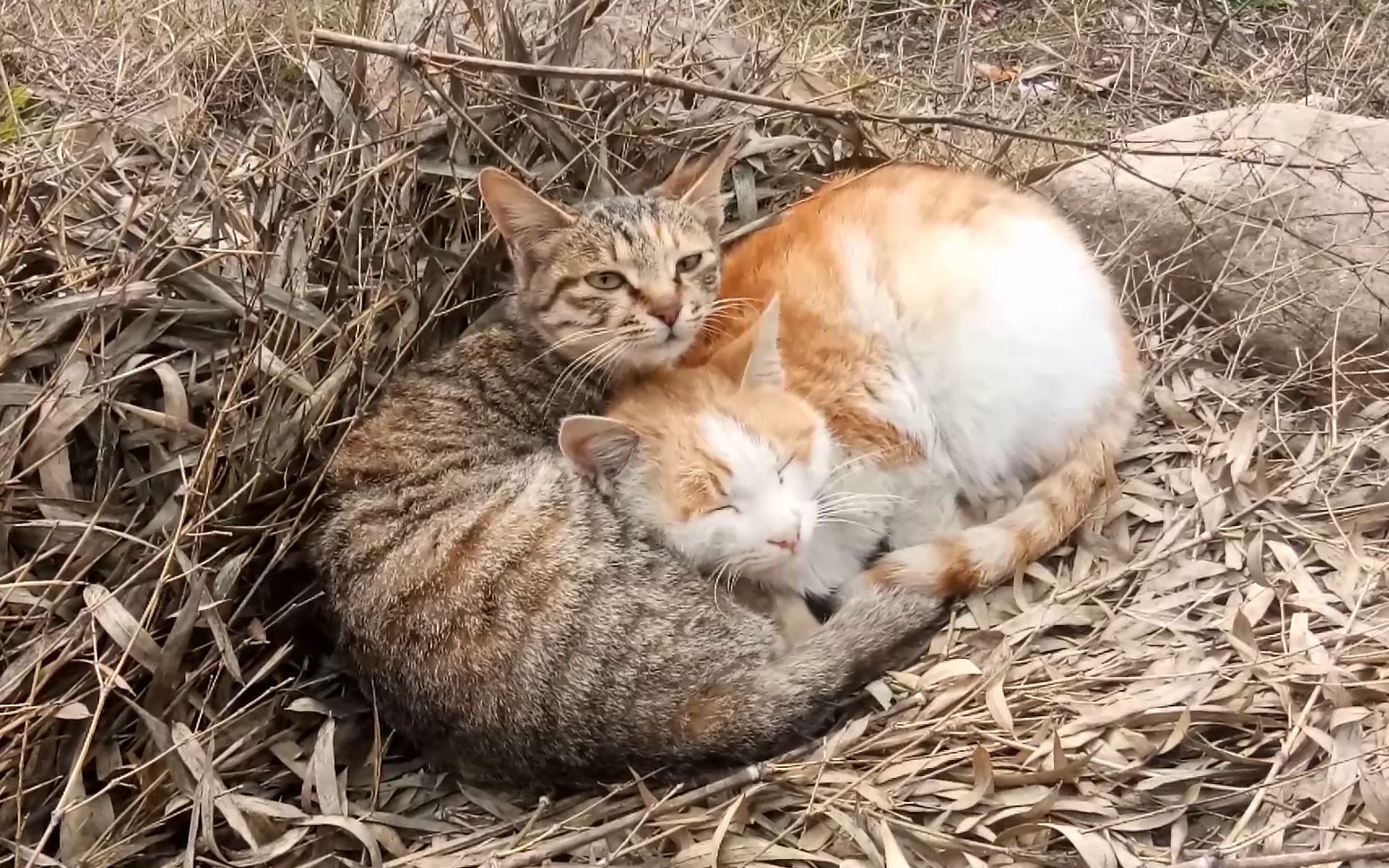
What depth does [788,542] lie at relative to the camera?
1678 millimetres

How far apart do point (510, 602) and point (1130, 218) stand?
1811 millimetres

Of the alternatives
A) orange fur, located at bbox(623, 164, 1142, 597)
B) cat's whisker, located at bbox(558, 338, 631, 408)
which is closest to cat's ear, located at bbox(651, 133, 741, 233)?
orange fur, located at bbox(623, 164, 1142, 597)

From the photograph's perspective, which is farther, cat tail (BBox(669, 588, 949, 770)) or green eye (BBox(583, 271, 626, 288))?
green eye (BBox(583, 271, 626, 288))

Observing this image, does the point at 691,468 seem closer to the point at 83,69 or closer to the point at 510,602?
the point at 510,602

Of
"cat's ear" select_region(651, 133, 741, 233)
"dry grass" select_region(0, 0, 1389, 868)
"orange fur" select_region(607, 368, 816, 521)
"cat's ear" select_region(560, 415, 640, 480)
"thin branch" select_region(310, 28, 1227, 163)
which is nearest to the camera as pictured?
"dry grass" select_region(0, 0, 1389, 868)

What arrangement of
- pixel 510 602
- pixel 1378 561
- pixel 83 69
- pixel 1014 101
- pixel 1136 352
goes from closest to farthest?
pixel 510 602
pixel 1378 561
pixel 1136 352
pixel 83 69
pixel 1014 101

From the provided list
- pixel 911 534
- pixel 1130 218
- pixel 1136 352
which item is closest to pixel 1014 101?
pixel 1130 218

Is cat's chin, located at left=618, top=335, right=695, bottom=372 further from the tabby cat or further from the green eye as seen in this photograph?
the green eye

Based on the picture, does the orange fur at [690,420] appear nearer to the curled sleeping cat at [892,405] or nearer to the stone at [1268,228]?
the curled sleeping cat at [892,405]

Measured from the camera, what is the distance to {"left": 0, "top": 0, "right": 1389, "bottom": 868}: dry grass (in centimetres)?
140

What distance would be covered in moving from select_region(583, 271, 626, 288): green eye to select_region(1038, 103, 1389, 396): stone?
1095 millimetres

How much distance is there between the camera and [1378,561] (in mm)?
1631

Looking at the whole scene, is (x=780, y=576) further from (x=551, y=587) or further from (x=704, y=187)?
(x=704, y=187)

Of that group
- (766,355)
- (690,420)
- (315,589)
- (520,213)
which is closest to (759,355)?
(766,355)
